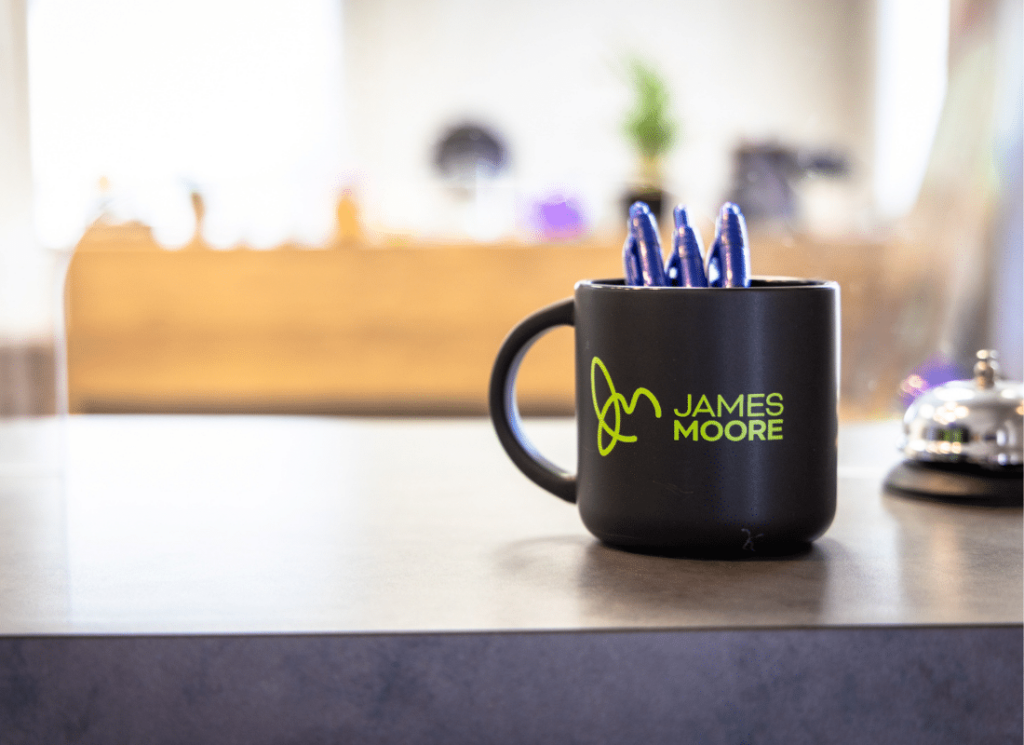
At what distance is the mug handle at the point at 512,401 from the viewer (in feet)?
1.39

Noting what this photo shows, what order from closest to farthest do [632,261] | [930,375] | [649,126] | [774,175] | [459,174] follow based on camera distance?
[632,261] → [930,375] → [774,175] → [649,126] → [459,174]

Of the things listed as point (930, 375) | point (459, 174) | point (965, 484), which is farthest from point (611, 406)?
point (459, 174)

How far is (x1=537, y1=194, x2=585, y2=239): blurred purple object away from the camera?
2463 mm

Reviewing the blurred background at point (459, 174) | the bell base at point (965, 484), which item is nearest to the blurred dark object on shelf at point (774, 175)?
the blurred background at point (459, 174)

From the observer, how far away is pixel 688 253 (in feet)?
1.28

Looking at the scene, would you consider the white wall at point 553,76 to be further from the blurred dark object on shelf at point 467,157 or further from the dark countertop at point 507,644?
the dark countertop at point 507,644

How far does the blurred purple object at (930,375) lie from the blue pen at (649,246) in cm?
29

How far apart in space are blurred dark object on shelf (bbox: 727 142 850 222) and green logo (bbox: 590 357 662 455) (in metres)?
0.36

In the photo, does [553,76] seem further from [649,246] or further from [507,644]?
[507,644]

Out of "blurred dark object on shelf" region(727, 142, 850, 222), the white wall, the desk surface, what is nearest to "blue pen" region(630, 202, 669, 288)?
the desk surface

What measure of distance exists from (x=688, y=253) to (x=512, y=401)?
100 mm

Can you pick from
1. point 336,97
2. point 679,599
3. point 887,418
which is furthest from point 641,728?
point 336,97

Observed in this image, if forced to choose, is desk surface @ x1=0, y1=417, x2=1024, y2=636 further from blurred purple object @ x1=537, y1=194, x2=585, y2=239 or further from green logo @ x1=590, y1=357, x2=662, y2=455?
blurred purple object @ x1=537, y1=194, x2=585, y2=239

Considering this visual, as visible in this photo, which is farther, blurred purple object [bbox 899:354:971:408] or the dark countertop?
blurred purple object [bbox 899:354:971:408]
